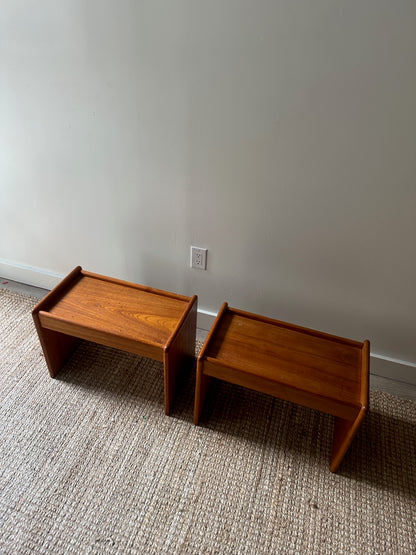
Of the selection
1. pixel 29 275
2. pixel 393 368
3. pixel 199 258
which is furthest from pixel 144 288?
pixel 393 368

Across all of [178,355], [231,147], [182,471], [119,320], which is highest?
[231,147]

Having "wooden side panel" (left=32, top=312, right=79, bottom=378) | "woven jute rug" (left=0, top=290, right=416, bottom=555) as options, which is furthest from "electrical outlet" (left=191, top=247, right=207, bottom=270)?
"wooden side panel" (left=32, top=312, right=79, bottom=378)

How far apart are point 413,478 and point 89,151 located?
1.55 metres

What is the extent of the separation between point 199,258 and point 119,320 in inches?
15.7

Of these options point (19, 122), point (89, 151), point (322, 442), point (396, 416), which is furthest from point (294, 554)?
point (19, 122)

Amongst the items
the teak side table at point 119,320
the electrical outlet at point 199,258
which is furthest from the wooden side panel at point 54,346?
the electrical outlet at point 199,258

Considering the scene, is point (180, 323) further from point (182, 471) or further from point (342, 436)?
point (342, 436)

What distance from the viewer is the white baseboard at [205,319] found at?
153 cm

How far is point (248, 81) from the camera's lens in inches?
44.2

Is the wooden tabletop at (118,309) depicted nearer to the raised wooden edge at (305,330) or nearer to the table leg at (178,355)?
the table leg at (178,355)

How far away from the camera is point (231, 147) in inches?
49.3

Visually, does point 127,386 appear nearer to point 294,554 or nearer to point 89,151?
point 294,554

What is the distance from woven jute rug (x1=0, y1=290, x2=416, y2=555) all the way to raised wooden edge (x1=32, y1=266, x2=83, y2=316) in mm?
302

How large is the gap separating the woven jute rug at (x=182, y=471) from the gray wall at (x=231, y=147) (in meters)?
0.40
